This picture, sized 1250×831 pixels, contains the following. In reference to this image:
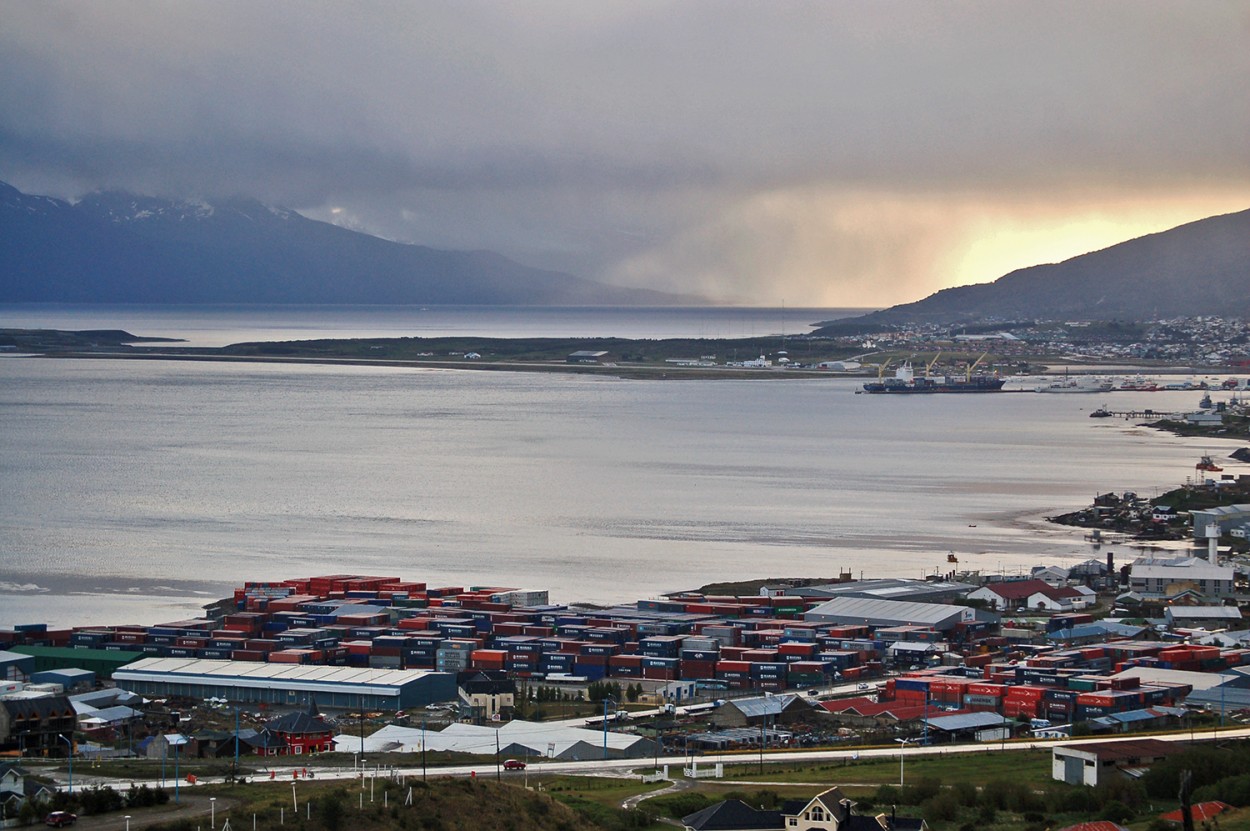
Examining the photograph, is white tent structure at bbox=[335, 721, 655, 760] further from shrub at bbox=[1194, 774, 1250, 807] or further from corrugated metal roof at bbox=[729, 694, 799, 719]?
shrub at bbox=[1194, 774, 1250, 807]

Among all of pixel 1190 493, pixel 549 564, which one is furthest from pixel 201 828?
pixel 1190 493

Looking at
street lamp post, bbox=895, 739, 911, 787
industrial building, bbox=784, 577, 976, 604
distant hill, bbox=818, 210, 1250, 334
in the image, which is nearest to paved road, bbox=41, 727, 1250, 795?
street lamp post, bbox=895, 739, 911, 787

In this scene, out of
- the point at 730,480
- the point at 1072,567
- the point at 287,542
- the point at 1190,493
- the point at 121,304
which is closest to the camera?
the point at 1072,567

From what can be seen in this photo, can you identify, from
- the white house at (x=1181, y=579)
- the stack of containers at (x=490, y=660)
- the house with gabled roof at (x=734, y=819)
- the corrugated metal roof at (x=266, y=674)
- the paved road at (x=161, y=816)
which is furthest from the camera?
the white house at (x=1181, y=579)

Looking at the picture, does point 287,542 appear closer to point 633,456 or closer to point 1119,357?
point 633,456

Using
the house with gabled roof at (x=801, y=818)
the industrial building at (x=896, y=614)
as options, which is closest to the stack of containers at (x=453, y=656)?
the industrial building at (x=896, y=614)

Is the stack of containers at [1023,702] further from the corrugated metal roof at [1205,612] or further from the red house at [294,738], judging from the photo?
the red house at [294,738]
